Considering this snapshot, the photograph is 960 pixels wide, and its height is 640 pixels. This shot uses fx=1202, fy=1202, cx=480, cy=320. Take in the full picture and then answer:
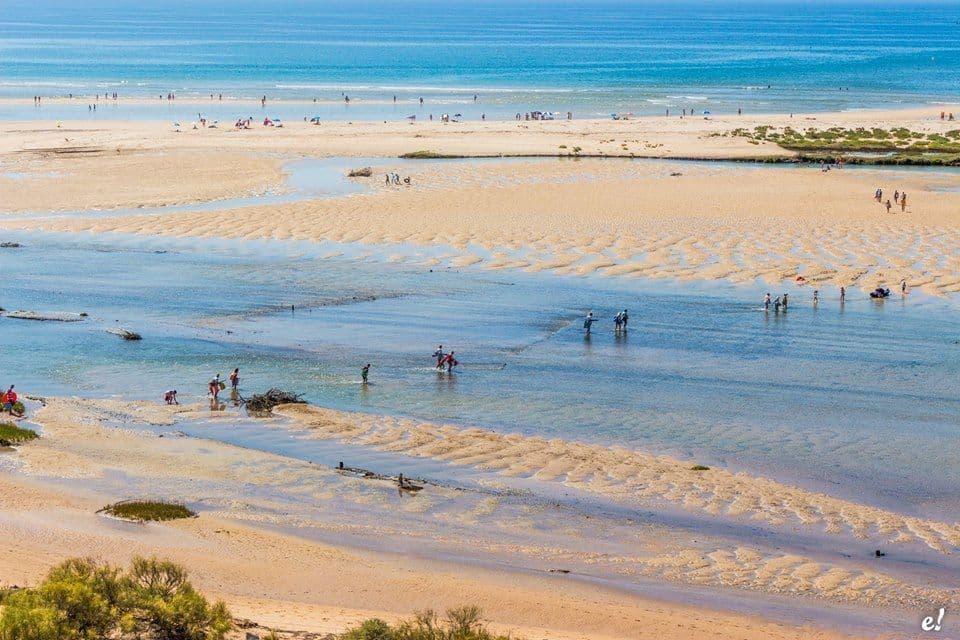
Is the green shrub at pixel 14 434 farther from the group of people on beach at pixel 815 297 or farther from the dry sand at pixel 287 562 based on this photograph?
the group of people on beach at pixel 815 297

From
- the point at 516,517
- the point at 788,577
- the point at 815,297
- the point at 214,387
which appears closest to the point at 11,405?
the point at 214,387

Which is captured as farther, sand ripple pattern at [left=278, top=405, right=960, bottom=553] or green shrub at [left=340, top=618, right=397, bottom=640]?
sand ripple pattern at [left=278, top=405, right=960, bottom=553]

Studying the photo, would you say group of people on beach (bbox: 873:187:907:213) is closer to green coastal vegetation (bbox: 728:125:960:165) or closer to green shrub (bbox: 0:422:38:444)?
green coastal vegetation (bbox: 728:125:960:165)

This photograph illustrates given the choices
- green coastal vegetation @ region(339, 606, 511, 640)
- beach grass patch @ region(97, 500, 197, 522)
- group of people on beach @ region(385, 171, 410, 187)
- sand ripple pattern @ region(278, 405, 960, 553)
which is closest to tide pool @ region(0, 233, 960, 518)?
sand ripple pattern @ region(278, 405, 960, 553)

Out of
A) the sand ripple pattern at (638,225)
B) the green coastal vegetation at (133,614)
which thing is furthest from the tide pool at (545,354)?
the green coastal vegetation at (133,614)

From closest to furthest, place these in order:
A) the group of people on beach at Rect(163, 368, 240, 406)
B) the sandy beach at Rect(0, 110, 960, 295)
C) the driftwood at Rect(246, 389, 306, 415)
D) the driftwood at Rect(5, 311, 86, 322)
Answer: the driftwood at Rect(246, 389, 306, 415) < the group of people on beach at Rect(163, 368, 240, 406) < the driftwood at Rect(5, 311, 86, 322) < the sandy beach at Rect(0, 110, 960, 295)

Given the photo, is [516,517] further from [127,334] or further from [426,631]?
[127,334]

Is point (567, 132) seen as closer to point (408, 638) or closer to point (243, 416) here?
point (243, 416)
